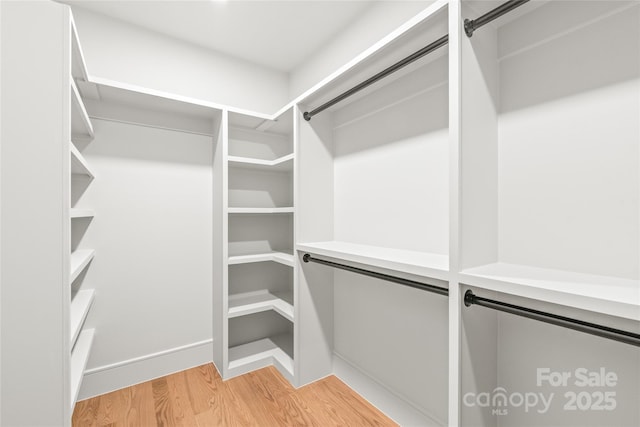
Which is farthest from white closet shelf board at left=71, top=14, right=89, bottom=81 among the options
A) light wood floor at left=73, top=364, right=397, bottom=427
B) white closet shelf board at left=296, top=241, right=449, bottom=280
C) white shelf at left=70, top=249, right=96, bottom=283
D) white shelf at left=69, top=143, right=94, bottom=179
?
light wood floor at left=73, top=364, right=397, bottom=427

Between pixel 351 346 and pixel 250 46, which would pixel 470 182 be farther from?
pixel 250 46

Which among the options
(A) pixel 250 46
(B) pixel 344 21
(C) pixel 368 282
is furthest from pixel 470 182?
(A) pixel 250 46

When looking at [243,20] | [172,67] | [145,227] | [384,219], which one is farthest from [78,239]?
[384,219]

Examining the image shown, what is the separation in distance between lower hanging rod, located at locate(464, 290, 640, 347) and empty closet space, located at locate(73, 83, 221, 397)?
6.60ft

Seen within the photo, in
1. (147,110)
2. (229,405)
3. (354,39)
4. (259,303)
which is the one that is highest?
(354,39)

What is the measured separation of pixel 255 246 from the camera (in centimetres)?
251

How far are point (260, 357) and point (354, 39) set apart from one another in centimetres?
250

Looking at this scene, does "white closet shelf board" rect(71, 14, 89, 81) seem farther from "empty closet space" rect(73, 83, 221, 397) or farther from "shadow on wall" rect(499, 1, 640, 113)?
"shadow on wall" rect(499, 1, 640, 113)

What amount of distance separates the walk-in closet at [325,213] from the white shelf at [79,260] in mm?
34

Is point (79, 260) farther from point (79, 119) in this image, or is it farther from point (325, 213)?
point (325, 213)

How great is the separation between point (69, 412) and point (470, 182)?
178cm

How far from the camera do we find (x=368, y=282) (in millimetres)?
1830

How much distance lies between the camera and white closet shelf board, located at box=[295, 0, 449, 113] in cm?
110

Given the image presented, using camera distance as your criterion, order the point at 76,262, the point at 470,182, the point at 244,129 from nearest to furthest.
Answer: the point at 470,182, the point at 76,262, the point at 244,129
